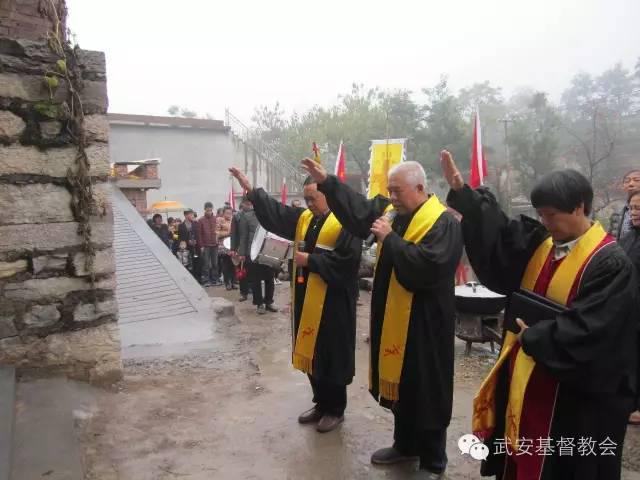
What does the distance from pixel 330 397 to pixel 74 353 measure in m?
2.21

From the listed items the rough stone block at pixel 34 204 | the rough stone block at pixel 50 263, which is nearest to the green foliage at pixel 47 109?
the rough stone block at pixel 34 204

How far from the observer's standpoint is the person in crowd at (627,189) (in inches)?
161

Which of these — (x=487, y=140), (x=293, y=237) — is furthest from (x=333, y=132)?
(x=293, y=237)

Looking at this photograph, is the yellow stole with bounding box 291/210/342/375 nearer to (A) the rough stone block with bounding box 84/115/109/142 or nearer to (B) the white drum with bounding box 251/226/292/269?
(B) the white drum with bounding box 251/226/292/269

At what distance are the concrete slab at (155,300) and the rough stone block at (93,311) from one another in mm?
995

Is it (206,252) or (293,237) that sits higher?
(293,237)

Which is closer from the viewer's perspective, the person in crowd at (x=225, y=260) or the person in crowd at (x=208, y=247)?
the person in crowd at (x=225, y=260)

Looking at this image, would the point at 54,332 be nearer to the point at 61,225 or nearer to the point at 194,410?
the point at 61,225

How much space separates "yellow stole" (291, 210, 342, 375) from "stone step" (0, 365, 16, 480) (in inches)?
73.8

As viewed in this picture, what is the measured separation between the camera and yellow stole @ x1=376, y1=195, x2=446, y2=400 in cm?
306

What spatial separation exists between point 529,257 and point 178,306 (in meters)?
5.28

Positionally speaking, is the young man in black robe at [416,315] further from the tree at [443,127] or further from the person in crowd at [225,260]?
the tree at [443,127]

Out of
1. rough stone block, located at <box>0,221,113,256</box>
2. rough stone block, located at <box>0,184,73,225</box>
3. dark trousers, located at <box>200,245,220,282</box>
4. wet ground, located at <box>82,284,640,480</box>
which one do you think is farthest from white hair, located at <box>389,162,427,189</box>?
dark trousers, located at <box>200,245,220,282</box>

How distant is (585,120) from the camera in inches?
1443
